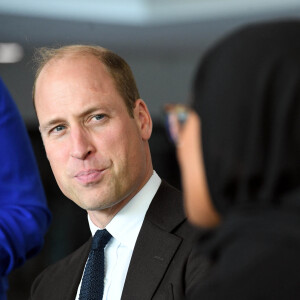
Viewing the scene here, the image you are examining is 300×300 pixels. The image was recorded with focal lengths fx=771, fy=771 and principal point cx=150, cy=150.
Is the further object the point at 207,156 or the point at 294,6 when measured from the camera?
the point at 294,6

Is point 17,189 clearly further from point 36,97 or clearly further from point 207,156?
point 207,156

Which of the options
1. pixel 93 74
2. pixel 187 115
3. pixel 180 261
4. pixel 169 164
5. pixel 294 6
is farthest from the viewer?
pixel 169 164

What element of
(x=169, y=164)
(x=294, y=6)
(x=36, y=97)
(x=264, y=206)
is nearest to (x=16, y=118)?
(x=36, y=97)

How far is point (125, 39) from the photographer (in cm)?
1000

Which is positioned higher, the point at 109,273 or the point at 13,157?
the point at 13,157

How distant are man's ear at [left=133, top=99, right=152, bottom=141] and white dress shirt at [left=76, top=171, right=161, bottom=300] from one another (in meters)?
0.15

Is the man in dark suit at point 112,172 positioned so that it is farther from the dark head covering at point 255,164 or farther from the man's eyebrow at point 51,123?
the dark head covering at point 255,164

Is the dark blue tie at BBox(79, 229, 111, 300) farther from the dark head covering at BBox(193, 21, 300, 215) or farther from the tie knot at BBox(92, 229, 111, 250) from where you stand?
the dark head covering at BBox(193, 21, 300, 215)

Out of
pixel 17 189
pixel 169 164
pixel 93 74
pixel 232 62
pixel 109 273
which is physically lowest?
pixel 169 164

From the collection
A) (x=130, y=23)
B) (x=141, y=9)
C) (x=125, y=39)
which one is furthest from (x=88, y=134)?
(x=125, y=39)

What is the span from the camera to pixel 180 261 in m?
2.04

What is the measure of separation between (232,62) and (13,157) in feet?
3.81

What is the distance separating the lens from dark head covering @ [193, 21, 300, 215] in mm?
1171

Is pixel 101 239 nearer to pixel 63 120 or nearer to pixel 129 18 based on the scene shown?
pixel 63 120
